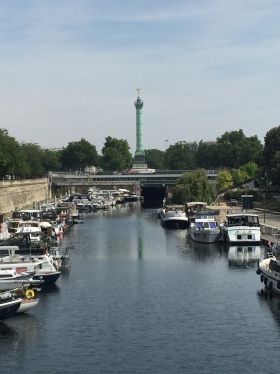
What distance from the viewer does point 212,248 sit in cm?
6266

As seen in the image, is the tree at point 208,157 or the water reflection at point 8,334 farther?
the tree at point 208,157

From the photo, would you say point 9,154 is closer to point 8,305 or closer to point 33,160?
point 33,160

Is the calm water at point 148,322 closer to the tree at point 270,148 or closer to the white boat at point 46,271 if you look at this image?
the white boat at point 46,271

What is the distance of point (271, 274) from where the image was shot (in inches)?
1666

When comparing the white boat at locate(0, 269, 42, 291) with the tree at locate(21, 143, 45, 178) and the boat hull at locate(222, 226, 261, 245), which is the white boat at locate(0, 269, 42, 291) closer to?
the boat hull at locate(222, 226, 261, 245)

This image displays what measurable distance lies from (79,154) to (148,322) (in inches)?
6240

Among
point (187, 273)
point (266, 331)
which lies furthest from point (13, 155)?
point (266, 331)

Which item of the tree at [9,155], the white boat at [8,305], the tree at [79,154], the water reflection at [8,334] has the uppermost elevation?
the tree at [79,154]

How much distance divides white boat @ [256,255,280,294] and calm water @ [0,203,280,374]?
882mm

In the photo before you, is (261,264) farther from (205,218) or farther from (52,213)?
(52,213)

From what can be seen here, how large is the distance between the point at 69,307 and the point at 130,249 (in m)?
23.6

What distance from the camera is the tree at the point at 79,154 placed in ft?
637

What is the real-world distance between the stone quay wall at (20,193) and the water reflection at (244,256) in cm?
4091

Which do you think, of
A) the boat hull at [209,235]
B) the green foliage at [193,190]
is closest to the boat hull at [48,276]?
the boat hull at [209,235]
